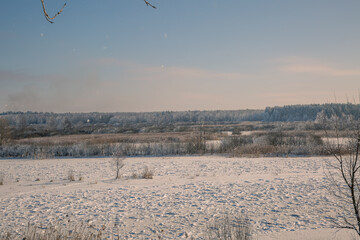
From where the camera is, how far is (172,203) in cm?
1012

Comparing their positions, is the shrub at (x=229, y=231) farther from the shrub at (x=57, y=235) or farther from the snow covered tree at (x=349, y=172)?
the shrub at (x=57, y=235)

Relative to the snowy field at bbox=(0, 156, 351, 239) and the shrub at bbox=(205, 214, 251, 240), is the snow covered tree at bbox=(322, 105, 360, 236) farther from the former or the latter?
the shrub at bbox=(205, 214, 251, 240)

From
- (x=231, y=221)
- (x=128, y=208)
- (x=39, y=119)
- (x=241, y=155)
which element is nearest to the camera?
(x=231, y=221)

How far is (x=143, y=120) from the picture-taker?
545 feet

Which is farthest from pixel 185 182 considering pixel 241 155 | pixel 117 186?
pixel 241 155

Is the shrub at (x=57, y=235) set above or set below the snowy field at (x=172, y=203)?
above

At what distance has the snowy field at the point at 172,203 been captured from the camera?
25.4ft

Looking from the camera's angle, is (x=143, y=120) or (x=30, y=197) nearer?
(x=30, y=197)

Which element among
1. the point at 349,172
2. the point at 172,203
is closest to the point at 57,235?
the point at 172,203

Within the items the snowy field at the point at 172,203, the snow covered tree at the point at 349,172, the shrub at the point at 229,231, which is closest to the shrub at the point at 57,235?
the snowy field at the point at 172,203

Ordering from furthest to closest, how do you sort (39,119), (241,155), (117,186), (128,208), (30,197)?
1. (39,119)
2. (241,155)
3. (117,186)
4. (30,197)
5. (128,208)

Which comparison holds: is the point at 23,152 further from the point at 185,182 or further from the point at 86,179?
the point at 185,182

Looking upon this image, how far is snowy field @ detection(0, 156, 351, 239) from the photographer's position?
7750 mm

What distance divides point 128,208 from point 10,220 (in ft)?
11.8
